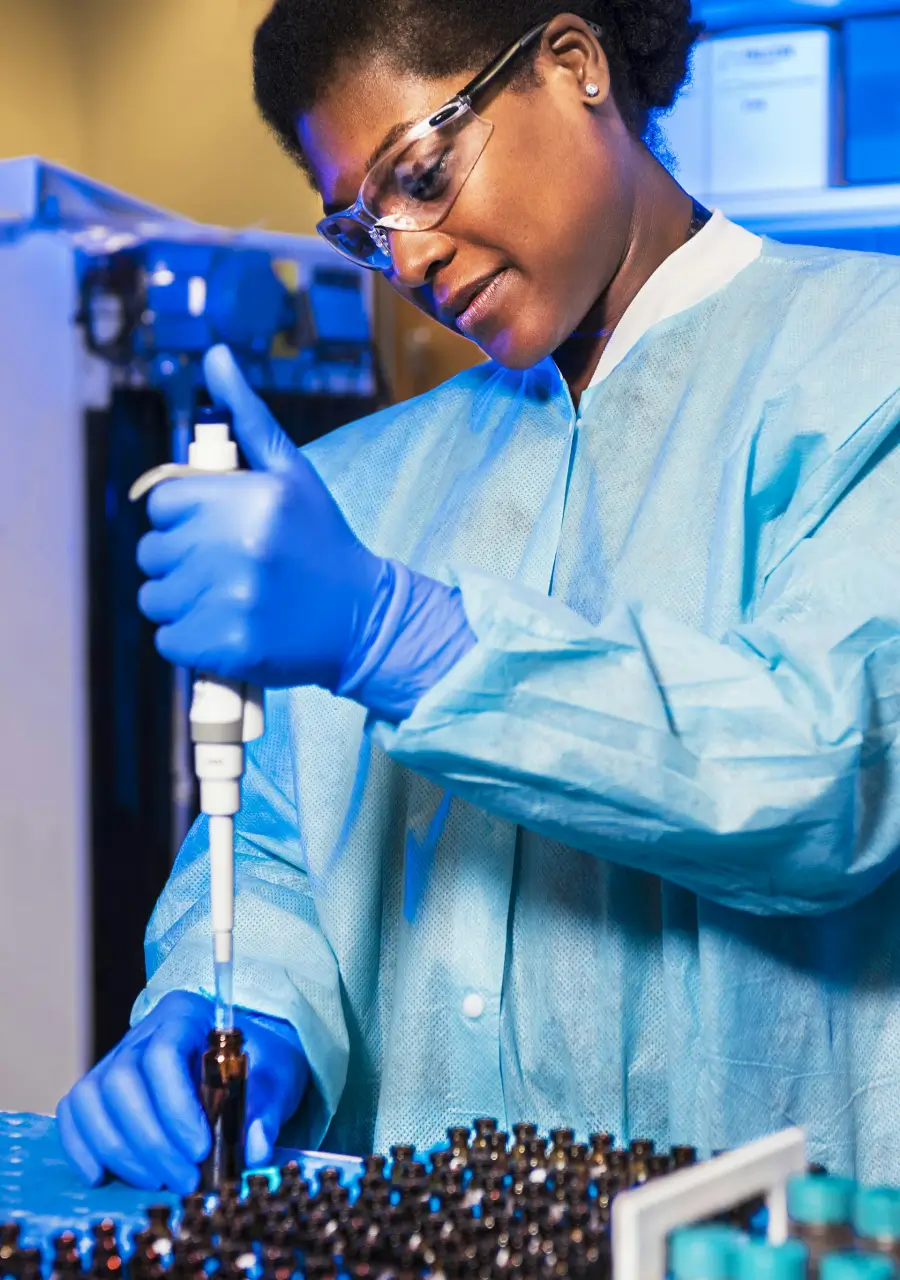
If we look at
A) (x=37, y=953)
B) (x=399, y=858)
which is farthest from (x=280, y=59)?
(x=37, y=953)

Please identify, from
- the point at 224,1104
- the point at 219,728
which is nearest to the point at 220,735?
the point at 219,728

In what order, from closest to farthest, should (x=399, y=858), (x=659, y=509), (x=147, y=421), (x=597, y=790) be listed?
(x=597, y=790) < (x=659, y=509) < (x=399, y=858) < (x=147, y=421)

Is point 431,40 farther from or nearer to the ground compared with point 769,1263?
farther from the ground

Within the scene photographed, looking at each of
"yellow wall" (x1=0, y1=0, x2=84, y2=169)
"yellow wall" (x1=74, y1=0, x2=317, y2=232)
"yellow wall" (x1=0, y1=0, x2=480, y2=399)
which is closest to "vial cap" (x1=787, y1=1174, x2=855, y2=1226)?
"yellow wall" (x1=0, y1=0, x2=480, y2=399)

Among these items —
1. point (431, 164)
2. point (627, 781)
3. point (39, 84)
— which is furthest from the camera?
point (39, 84)

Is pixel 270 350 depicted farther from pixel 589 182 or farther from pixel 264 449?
pixel 264 449

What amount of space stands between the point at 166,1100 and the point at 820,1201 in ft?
1.72

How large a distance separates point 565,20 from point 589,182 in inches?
5.9

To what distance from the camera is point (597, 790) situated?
990mm

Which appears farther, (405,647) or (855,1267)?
(405,647)

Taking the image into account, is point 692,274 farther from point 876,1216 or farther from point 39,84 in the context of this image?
point 39,84

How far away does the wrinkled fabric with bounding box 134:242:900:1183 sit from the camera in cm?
99

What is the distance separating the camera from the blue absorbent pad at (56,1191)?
3.19ft

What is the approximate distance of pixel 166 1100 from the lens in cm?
109
